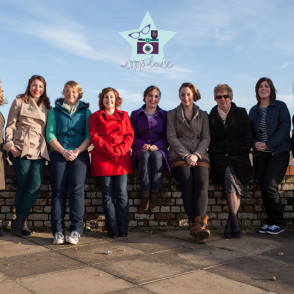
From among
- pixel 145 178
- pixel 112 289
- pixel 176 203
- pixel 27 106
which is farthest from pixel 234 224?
pixel 27 106

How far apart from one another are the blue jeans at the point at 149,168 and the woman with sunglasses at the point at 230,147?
2.70 feet

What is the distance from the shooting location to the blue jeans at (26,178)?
5059 mm

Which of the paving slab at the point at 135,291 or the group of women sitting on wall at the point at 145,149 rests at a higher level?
the group of women sitting on wall at the point at 145,149

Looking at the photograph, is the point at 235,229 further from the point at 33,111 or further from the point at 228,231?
the point at 33,111

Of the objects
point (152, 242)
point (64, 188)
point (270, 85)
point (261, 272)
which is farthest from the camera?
point (270, 85)

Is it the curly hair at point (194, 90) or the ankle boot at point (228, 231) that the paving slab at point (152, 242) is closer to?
the ankle boot at point (228, 231)

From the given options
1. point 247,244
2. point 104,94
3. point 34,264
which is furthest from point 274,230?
point 34,264

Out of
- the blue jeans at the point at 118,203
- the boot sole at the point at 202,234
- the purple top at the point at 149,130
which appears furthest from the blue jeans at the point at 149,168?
the boot sole at the point at 202,234

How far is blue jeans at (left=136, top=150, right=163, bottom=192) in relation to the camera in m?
5.15

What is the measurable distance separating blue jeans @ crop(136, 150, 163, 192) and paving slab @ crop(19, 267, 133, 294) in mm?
1797

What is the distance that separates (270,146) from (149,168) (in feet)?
5.73

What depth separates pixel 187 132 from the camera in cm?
535

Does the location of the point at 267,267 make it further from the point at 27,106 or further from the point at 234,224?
the point at 27,106

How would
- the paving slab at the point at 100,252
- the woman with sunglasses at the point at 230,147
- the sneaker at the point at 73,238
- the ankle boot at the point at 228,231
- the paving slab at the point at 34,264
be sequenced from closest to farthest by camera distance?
the paving slab at the point at 34,264
the paving slab at the point at 100,252
the sneaker at the point at 73,238
the ankle boot at the point at 228,231
the woman with sunglasses at the point at 230,147
